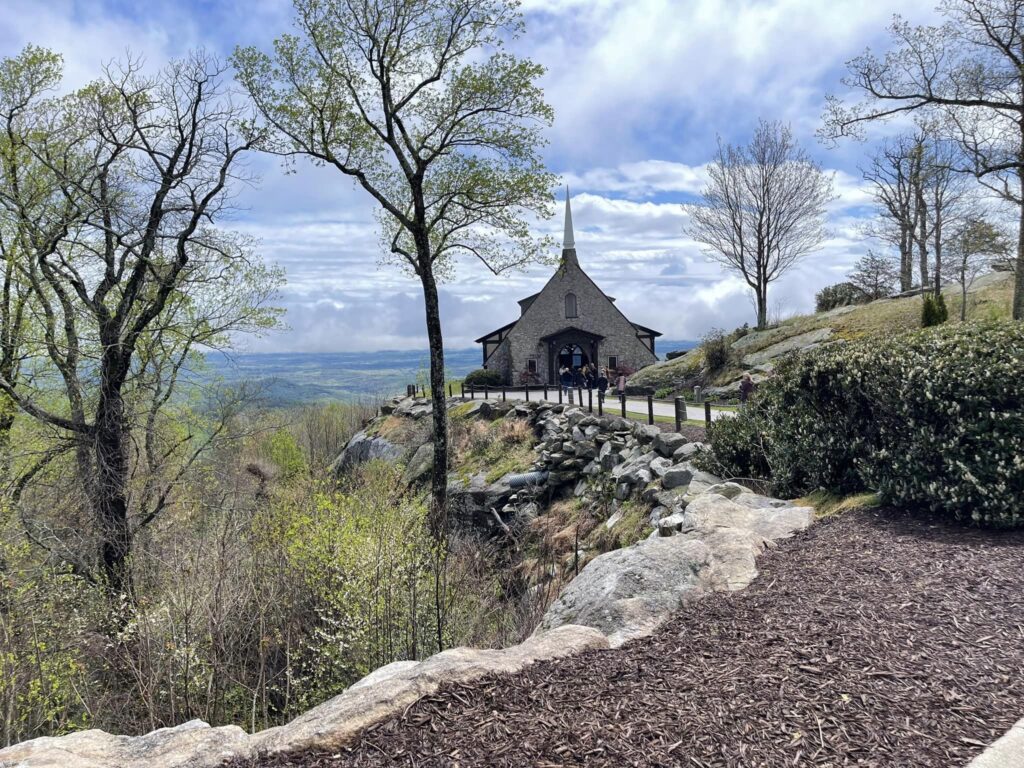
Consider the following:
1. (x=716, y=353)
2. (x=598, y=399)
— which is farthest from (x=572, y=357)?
(x=598, y=399)

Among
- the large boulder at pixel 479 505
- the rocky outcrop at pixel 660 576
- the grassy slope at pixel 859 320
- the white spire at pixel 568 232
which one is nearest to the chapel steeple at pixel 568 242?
the white spire at pixel 568 232

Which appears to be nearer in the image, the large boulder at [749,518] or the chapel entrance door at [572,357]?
the large boulder at [749,518]

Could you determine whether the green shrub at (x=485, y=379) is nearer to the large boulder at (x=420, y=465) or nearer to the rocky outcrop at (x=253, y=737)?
the large boulder at (x=420, y=465)

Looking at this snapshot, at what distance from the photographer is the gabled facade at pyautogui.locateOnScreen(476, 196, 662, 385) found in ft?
138

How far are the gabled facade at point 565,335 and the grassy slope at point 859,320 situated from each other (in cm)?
1023

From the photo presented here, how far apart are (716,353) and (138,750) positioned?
2783 centimetres

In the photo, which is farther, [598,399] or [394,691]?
[598,399]

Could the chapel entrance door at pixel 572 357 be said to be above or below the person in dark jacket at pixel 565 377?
above

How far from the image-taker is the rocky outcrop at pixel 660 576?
5.07 meters

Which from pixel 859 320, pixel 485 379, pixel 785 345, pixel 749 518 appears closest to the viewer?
pixel 749 518

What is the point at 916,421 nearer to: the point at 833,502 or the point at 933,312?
the point at 833,502

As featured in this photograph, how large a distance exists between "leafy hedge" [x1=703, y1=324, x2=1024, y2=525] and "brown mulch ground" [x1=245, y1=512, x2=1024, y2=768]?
163cm

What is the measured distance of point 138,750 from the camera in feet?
11.5

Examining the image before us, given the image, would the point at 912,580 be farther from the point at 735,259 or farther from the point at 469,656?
the point at 735,259
